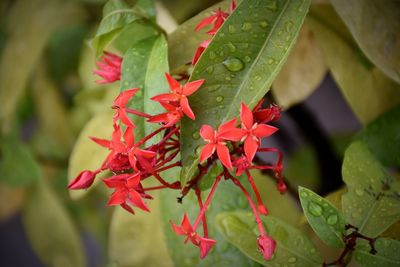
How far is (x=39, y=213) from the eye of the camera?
31.7 inches

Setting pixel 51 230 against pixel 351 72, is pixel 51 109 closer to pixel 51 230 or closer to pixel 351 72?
pixel 51 230

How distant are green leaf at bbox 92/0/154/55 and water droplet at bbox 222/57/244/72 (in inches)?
4.2

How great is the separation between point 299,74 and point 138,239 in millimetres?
249

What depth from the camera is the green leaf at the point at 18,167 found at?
2.51 ft

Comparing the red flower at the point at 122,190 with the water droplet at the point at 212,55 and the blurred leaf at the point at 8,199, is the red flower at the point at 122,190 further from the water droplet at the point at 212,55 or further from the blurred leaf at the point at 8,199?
the blurred leaf at the point at 8,199

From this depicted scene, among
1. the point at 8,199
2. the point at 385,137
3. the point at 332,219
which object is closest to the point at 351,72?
the point at 385,137

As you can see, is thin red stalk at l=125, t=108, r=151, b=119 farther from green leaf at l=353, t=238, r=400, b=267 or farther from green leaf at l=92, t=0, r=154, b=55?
green leaf at l=353, t=238, r=400, b=267

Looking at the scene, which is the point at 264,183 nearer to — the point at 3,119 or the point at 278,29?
the point at 278,29

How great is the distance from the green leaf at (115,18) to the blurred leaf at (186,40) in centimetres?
3

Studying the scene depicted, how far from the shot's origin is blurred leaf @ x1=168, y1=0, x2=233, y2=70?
469mm

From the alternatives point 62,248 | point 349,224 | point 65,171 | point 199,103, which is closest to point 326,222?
point 349,224

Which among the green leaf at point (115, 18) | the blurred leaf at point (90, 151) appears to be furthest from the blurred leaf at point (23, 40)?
the green leaf at point (115, 18)

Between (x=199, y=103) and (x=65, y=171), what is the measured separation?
0.59m

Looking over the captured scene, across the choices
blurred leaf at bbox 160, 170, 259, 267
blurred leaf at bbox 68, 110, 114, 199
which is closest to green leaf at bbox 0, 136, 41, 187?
blurred leaf at bbox 68, 110, 114, 199
